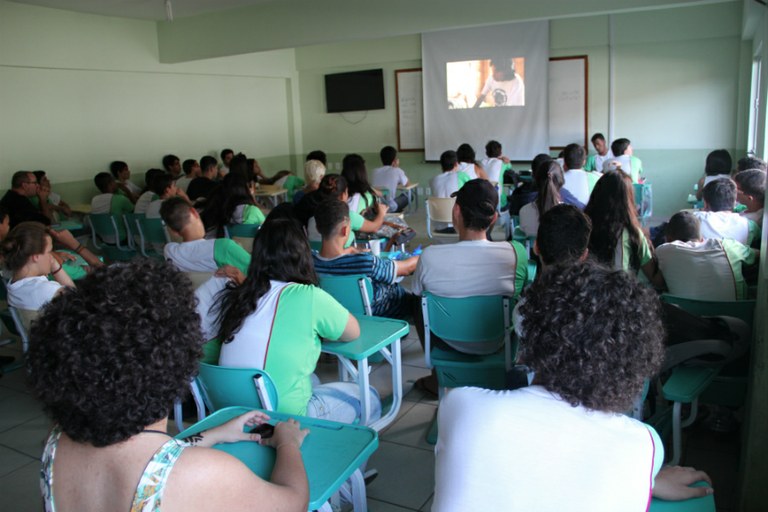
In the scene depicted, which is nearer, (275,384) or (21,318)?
(275,384)

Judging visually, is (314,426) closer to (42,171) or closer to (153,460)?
(153,460)

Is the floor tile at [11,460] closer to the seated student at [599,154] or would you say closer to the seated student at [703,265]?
the seated student at [703,265]

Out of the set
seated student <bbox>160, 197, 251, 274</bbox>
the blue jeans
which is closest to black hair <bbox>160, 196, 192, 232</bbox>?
seated student <bbox>160, 197, 251, 274</bbox>

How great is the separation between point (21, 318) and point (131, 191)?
4.42 m

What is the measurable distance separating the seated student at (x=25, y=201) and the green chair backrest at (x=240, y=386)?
173 inches

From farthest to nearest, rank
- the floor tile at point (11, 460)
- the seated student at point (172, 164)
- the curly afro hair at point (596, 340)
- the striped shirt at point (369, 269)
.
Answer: the seated student at point (172, 164) → the striped shirt at point (369, 269) → the floor tile at point (11, 460) → the curly afro hair at point (596, 340)

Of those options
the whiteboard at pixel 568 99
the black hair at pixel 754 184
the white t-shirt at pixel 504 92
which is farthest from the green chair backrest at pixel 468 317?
the white t-shirt at pixel 504 92

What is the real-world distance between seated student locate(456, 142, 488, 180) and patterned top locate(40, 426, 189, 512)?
6605 mm

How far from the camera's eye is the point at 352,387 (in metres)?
2.49

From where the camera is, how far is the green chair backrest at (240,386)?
1.98 metres

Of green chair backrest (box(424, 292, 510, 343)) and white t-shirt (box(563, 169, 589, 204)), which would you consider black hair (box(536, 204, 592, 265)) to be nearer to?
green chair backrest (box(424, 292, 510, 343))

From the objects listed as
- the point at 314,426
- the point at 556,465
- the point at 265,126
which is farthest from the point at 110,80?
the point at 556,465

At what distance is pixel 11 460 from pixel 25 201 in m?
3.67

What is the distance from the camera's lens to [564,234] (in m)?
2.50
